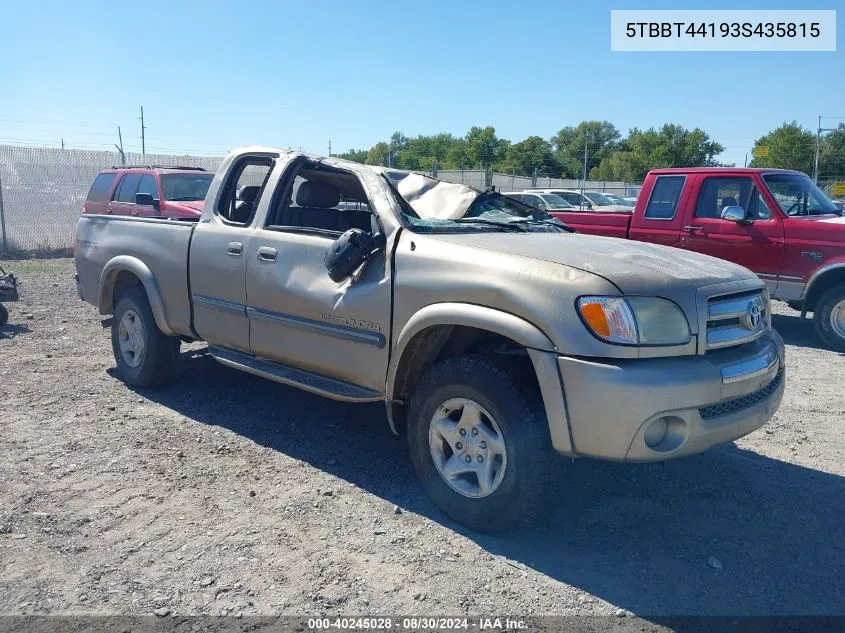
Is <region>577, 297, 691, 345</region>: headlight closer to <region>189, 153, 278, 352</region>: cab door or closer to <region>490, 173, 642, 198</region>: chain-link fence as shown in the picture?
<region>189, 153, 278, 352</region>: cab door

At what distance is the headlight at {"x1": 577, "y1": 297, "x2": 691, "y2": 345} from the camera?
3340 mm

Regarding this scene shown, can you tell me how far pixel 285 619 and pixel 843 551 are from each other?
2.71 metres

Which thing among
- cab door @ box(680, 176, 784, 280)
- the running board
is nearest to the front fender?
the running board

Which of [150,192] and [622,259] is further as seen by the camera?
[150,192]

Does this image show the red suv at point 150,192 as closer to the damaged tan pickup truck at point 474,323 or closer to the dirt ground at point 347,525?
the dirt ground at point 347,525

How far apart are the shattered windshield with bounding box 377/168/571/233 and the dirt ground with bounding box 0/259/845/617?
1571 mm

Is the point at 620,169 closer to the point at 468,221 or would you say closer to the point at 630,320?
the point at 468,221

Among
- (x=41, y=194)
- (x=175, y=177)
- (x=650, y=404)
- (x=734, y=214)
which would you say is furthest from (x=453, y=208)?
(x=41, y=194)

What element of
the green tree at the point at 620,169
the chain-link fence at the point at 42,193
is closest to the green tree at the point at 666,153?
the green tree at the point at 620,169

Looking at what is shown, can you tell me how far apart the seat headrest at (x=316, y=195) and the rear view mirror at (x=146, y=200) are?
8.12 metres

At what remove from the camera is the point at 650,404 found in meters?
3.24

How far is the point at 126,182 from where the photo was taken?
13.9 m

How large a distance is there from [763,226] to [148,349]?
703 centimetres

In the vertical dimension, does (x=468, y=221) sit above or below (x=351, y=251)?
above
